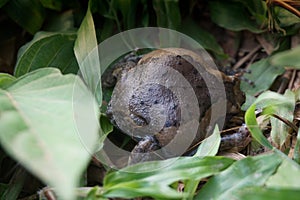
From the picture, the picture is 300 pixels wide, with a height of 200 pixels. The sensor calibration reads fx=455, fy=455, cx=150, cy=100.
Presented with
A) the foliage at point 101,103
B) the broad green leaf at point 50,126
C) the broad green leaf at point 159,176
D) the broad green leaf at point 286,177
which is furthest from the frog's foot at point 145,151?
the broad green leaf at point 286,177

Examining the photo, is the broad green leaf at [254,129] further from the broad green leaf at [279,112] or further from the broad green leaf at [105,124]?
the broad green leaf at [105,124]

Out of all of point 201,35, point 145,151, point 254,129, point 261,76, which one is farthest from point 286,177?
point 201,35

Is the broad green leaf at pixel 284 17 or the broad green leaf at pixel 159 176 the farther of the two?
the broad green leaf at pixel 284 17

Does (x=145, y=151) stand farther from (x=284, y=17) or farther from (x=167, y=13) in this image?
(x=284, y=17)

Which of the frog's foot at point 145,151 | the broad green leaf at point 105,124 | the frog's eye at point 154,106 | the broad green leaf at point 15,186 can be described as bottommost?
the broad green leaf at point 15,186

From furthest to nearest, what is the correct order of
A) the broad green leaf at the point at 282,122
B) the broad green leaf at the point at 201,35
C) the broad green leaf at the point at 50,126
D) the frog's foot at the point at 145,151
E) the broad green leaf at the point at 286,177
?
the broad green leaf at the point at 201,35, the frog's foot at the point at 145,151, the broad green leaf at the point at 282,122, the broad green leaf at the point at 286,177, the broad green leaf at the point at 50,126
